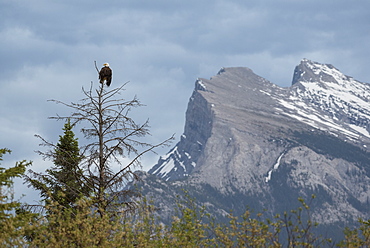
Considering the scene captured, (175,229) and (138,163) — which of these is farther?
(138,163)

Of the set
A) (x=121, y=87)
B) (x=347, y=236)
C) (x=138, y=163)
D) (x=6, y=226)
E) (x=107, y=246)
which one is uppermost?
(x=121, y=87)

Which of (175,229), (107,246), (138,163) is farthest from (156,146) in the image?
(107,246)

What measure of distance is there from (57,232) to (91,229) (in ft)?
3.96

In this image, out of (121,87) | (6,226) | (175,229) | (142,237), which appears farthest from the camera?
(121,87)

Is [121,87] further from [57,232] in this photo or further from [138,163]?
[57,232]

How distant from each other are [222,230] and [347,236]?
152 inches

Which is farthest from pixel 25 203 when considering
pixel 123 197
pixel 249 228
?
pixel 249 228

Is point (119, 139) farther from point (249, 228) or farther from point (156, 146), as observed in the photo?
point (249, 228)

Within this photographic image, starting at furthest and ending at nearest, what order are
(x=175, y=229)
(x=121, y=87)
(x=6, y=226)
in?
(x=121, y=87)
(x=175, y=229)
(x=6, y=226)

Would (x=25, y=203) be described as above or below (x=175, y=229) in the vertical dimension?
above

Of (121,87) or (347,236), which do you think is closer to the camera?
(347,236)

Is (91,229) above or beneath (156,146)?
beneath

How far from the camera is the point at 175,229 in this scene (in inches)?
786

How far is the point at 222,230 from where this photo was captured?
65.9ft
